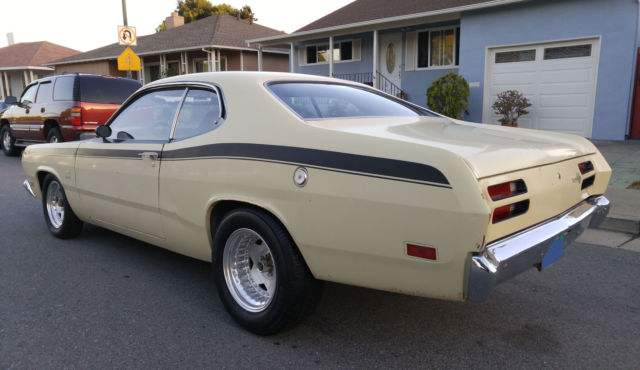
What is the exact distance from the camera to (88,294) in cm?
356

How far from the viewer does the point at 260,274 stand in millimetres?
3068

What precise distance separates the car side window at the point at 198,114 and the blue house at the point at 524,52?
10942 mm

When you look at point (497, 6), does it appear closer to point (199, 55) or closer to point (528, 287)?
point (528, 287)

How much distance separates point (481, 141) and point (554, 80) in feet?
36.0

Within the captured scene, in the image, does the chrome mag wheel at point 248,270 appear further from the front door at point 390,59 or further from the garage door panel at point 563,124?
the front door at point 390,59

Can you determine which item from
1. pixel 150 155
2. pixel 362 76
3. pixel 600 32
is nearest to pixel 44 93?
pixel 150 155

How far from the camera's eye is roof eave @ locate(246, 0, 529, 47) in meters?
13.4

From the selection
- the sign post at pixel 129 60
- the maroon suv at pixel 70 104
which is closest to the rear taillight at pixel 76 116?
the maroon suv at pixel 70 104

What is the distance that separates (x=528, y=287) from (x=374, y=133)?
1964 millimetres

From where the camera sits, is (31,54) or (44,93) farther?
(31,54)

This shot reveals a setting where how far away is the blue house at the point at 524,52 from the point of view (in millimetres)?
11250

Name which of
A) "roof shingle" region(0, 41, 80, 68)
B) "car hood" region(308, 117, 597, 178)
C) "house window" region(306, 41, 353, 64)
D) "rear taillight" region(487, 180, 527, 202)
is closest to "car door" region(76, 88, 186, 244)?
"car hood" region(308, 117, 597, 178)

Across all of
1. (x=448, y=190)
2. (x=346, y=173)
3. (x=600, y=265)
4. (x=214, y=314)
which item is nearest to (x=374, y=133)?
(x=346, y=173)

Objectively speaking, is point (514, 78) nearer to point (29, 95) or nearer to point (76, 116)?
point (76, 116)
